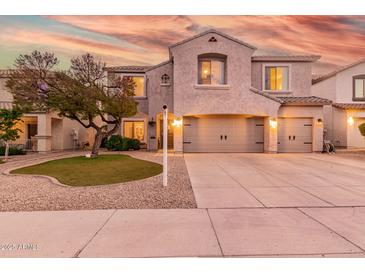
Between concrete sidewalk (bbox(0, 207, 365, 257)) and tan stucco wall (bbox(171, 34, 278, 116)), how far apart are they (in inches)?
481

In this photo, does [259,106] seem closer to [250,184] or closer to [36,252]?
[250,184]

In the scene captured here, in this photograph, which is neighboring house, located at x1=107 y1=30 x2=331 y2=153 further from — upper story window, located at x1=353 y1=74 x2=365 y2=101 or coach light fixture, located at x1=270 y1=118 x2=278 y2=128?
upper story window, located at x1=353 y1=74 x2=365 y2=101

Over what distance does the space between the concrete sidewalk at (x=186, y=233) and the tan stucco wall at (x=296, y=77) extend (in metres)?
15.8

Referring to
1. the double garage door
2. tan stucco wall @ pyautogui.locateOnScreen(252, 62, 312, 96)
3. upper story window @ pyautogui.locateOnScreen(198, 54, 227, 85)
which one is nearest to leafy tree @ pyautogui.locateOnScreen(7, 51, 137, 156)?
the double garage door

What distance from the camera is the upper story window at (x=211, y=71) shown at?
683 inches

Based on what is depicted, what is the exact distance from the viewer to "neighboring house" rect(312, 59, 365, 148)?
67.6 feet

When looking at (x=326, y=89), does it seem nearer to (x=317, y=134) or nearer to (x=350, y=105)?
(x=350, y=105)

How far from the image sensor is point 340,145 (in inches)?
826

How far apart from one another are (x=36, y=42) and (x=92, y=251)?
16.1m

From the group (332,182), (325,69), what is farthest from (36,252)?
(325,69)

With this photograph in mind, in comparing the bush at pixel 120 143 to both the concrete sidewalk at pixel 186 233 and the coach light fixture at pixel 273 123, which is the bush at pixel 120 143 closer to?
the coach light fixture at pixel 273 123

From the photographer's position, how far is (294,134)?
17812 mm

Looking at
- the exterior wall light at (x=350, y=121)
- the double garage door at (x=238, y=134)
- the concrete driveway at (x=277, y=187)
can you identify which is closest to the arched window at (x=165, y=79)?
the double garage door at (x=238, y=134)

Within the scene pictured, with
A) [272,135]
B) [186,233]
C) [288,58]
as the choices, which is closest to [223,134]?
[272,135]
